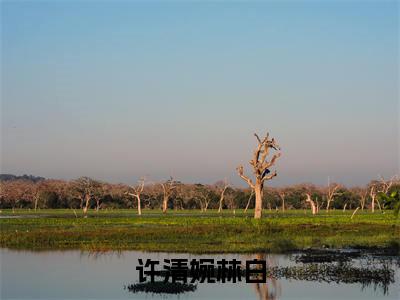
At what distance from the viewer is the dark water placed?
18.4m

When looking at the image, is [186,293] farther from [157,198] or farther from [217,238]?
[157,198]

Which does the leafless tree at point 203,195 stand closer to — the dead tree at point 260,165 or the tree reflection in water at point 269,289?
the dead tree at point 260,165

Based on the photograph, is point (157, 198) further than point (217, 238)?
Yes

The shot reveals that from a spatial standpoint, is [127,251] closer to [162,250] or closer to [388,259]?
[162,250]

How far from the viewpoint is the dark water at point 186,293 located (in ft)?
60.4

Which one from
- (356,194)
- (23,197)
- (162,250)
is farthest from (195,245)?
(356,194)

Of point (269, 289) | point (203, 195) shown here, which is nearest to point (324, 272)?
point (269, 289)

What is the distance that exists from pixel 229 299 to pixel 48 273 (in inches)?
357

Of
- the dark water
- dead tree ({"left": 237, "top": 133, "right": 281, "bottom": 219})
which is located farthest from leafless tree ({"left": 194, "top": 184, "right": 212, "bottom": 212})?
the dark water

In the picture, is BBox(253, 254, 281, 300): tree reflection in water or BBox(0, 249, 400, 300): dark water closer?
BBox(253, 254, 281, 300): tree reflection in water

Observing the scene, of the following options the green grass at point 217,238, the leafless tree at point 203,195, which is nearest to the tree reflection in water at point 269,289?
the green grass at point 217,238

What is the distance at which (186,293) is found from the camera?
18125 millimetres

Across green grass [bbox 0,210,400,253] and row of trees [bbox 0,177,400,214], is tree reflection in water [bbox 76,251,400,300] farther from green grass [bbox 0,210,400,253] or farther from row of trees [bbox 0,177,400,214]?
row of trees [bbox 0,177,400,214]

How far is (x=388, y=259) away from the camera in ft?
86.9
